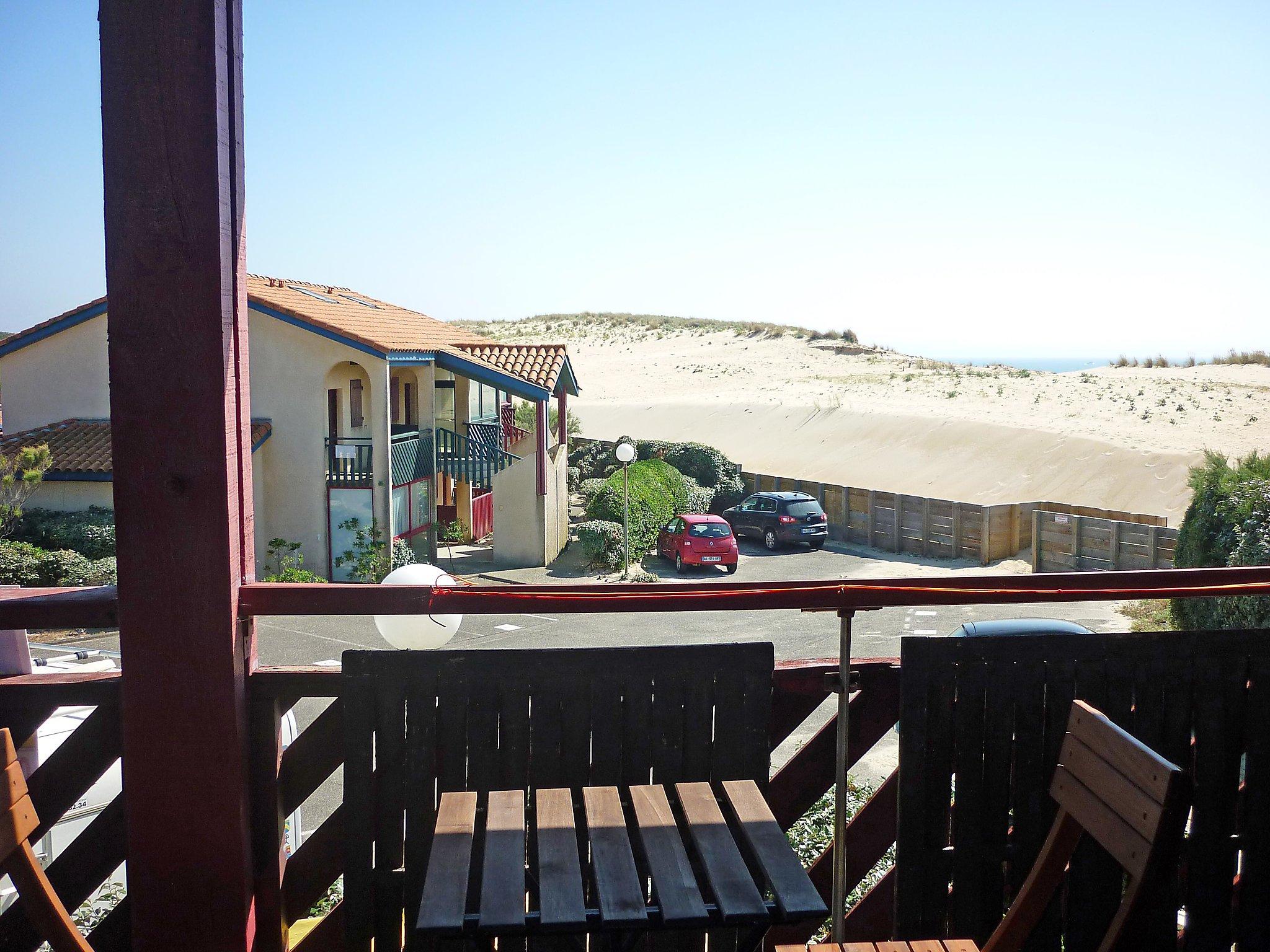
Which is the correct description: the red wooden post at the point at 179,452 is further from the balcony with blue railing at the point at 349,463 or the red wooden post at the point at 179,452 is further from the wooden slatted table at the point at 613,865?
the balcony with blue railing at the point at 349,463

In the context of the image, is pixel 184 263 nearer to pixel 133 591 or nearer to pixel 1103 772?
pixel 133 591

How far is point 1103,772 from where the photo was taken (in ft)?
7.88

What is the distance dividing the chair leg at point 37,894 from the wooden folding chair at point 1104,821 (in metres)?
1.63

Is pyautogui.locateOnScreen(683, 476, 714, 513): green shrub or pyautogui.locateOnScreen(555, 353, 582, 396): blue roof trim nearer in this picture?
pyautogui.locateOnScreen(555, 353, 582, 396): blue roof trim

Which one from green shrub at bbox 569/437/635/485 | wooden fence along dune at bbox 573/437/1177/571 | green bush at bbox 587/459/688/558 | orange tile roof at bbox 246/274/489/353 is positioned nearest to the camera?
orange tile roof at bbox 246/274/489/353

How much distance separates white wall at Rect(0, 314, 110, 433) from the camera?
24062 millimetres

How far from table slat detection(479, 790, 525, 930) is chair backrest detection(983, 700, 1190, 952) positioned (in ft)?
3.90

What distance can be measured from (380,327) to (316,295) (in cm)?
296

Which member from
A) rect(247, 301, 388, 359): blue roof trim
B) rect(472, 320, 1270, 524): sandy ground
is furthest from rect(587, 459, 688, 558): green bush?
rect(472, 320, 1270, 524): sandy ground

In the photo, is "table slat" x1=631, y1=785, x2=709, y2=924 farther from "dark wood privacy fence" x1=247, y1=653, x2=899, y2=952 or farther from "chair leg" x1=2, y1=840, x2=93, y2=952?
"chair leg" x1=2, y1=840, x2=93, y2=952

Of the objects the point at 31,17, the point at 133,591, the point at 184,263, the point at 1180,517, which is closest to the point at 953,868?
the point at 133,591

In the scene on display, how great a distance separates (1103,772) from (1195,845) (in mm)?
859

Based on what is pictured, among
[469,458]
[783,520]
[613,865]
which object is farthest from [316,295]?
[613,865]

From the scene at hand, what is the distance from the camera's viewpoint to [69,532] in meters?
21.9
